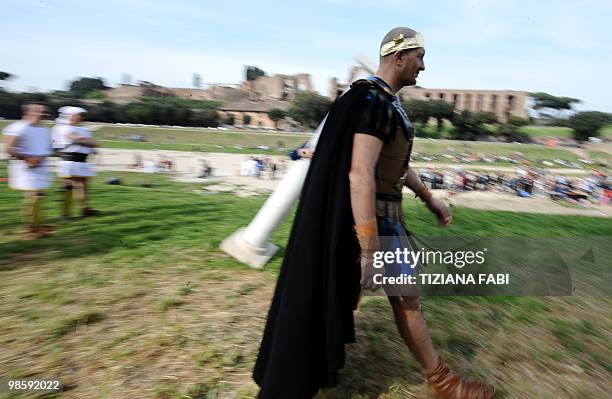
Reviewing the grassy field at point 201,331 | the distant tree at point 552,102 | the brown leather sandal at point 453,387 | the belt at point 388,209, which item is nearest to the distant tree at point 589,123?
the distant tree at point 552,102

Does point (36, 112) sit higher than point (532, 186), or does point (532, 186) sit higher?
point (36, 112)

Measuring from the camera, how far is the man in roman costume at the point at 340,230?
1999mm

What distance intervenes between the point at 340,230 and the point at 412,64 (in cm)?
88

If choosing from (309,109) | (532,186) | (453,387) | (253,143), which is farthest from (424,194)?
(309,109)

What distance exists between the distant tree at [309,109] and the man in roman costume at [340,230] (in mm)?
77367

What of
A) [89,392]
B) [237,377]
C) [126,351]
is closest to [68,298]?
[126,351]

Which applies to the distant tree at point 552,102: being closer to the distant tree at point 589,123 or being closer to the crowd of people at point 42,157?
the distant tree at point 589,123

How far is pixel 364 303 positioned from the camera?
3.37 meters

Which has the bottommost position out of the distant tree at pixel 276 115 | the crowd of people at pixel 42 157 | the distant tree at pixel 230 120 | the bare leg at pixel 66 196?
the bare leg at pixel 66 196

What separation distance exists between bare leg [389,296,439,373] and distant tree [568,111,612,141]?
262ft

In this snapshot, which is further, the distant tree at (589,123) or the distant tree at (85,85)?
the distant tree at (85,85)

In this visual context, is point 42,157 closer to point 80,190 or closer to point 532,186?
point 80,190

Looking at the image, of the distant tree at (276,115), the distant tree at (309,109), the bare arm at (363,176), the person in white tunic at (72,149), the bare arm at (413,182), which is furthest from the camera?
the distant tree at (276,115)

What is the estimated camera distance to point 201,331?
2.83 meters
